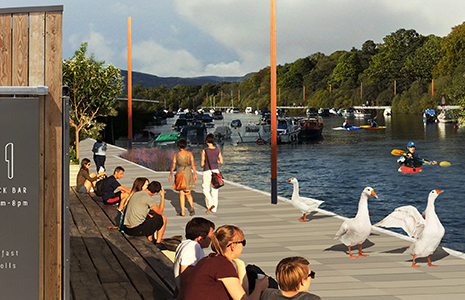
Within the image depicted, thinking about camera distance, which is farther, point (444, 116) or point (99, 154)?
point (444, 116)

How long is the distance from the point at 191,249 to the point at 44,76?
1.94 meters

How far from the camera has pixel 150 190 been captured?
956cm

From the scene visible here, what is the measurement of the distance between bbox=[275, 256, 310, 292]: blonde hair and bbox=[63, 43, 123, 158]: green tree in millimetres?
23203

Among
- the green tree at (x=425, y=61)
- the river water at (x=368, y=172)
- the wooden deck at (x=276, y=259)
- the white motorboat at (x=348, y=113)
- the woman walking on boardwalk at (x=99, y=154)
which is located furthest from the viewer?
the white motorboat at (x=348, y=113)

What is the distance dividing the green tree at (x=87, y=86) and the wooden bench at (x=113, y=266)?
690 inches

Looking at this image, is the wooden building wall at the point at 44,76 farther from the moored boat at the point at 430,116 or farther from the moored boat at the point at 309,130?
the moored boat at the point at 430,116

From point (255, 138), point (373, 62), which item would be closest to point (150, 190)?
point (255, 138)

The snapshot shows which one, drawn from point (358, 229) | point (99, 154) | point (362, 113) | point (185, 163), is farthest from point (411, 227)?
point (362, 113)

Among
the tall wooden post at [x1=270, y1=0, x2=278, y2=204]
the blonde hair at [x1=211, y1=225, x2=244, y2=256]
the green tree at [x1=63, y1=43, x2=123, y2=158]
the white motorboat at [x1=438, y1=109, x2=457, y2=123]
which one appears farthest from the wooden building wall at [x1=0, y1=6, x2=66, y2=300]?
the white motorboat at [x1=438, y1=109, x2=457, y2=123]

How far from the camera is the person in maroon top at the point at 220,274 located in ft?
16.1

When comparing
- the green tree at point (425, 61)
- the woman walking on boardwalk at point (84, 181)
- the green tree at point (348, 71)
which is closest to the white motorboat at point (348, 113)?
the green tree at point (348, 71)

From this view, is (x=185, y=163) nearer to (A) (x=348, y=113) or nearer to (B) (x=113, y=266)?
(B) (x=113, y=266)

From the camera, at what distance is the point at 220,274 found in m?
4.93

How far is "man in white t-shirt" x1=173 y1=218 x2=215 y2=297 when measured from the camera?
A: 5707mm
